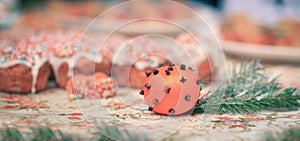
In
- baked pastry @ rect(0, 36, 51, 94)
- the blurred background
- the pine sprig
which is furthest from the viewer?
the blurred background

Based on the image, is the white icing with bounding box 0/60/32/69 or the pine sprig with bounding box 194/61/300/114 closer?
the pine sprig with bounding box 194/61/300/114

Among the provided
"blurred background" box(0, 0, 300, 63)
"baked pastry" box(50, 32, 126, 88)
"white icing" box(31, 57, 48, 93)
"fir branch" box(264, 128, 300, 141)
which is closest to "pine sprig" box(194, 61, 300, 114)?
Result: "fir branch" box(264, 128, 300, 141)

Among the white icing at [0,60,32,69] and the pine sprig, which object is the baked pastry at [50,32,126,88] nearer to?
the white icing at [0,60,32,69]

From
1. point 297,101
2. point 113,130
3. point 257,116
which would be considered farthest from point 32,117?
point 297,101

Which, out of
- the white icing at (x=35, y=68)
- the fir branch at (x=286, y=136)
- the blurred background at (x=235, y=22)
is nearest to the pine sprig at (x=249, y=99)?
the fir branch at (x=286, y=136)

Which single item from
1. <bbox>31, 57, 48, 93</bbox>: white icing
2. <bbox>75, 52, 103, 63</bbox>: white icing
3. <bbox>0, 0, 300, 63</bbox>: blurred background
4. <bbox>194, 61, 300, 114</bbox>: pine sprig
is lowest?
<bbox>194, 61, 300, 114</bbox>: pine sprig

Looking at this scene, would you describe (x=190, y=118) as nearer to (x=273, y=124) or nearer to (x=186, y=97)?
(x=186, y=97)

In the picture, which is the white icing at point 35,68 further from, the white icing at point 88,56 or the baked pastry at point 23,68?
the white icing at point 88,56
